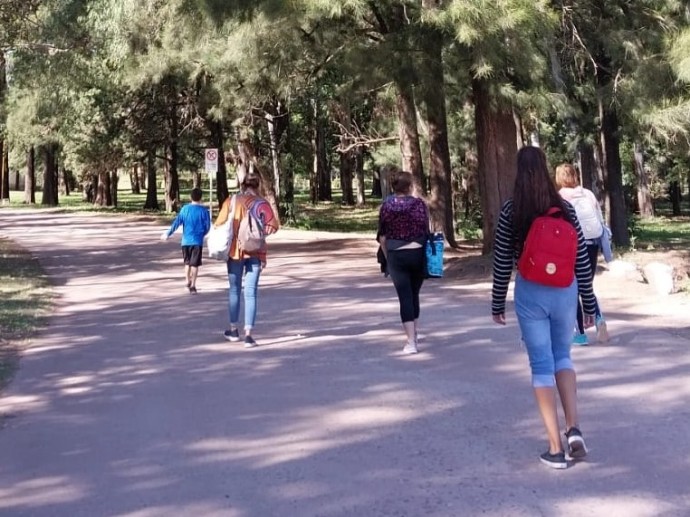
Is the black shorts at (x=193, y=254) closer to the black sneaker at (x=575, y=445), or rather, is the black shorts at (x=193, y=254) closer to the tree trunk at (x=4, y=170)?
the black sneaker at (x=575, y=445)

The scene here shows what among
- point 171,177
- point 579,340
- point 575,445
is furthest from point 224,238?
point 171,177

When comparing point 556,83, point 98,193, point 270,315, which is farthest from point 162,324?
point 98,193

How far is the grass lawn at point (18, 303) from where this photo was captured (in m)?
9.00

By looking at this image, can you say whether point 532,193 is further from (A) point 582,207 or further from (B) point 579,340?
(B) point 579,340

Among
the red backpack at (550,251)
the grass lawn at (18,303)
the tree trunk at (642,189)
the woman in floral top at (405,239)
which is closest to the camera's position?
the red backpack at (550,251)

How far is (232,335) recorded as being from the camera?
9453mm

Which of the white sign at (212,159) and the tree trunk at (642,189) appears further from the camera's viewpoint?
the tree trunk at (642,189)

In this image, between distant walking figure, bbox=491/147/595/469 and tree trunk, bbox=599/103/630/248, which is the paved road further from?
tree trunk, bbox=599/103/630/248

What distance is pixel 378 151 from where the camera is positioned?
29.8 metres

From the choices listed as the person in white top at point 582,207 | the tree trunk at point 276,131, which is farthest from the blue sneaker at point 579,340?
the tree trunk at point 276,131

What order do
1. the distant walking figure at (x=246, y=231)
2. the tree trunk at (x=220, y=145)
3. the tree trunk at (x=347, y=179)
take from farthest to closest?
1. the tree trunk at (x=347, y=179)
2. the tree trunk at (x=220, y=145)
3. the distant walking figure at (x=246, y=231)

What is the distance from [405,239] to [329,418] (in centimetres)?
248

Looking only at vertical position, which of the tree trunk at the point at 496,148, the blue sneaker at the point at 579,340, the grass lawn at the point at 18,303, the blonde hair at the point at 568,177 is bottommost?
the blue sneaker at the point at 579,340

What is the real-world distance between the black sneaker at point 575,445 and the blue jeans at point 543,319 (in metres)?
0.33
